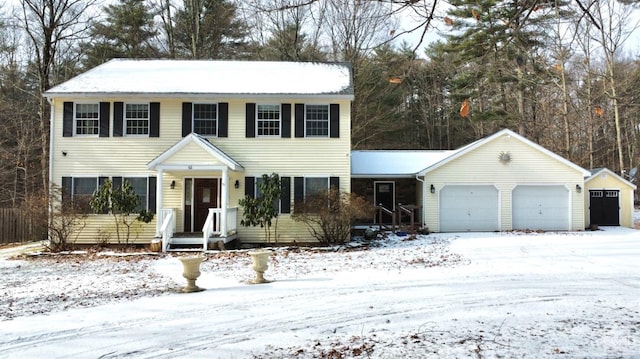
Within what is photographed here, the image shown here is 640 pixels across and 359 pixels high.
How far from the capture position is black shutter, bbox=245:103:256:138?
14773mm

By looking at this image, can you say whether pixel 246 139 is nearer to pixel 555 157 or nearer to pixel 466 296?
pixel 466 296

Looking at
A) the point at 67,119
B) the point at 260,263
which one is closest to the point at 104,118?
the point at 67,119

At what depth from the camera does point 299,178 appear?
14695 mm

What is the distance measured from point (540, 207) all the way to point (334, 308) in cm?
1414

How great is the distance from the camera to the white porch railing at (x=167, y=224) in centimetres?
1315

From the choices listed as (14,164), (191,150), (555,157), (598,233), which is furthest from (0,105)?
(598,233)

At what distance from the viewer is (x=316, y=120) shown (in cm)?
1490

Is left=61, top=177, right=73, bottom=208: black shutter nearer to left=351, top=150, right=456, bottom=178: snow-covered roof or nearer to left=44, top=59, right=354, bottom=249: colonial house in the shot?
left=44, top=59, right=354, bottom=249: colonial house

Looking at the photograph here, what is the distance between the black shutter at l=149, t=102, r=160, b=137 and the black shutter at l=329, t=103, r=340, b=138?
5669mm

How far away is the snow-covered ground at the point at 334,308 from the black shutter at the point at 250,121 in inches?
192

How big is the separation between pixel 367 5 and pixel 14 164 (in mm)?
24297

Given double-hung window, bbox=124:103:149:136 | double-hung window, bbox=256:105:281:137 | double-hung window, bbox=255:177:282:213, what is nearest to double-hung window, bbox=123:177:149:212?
double-hung window, bbox=124:103:149:136

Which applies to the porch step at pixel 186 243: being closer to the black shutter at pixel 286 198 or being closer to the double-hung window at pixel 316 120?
the black shutter at pixel 286 198

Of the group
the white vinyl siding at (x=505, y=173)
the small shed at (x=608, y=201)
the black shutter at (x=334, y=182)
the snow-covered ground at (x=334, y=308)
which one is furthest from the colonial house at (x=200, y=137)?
the small shed at (x=608, y=201)
